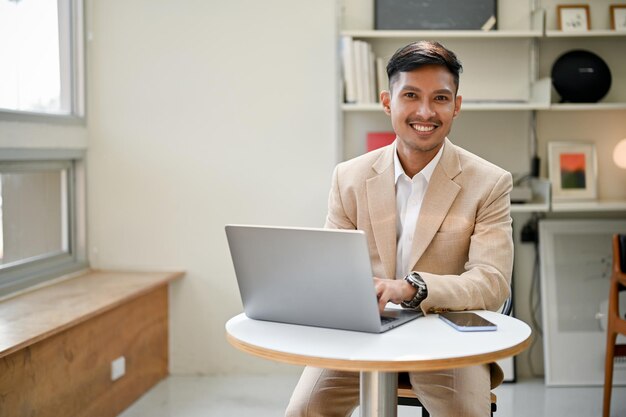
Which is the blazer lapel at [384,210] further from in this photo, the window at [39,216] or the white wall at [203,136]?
the window at [39,216]

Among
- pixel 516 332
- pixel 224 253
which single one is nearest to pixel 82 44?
pixel 224 253

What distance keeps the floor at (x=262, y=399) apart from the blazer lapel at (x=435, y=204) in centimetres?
147

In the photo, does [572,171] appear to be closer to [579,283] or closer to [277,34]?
[579,283]

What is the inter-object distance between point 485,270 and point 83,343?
1.80 meters

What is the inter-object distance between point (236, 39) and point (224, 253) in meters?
1.08

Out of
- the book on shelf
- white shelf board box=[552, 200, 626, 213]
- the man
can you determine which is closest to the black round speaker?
white shelf board box=[552, 200, 626, 213]

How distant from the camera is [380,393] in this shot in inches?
71.2

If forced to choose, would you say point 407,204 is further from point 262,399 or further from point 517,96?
point 517,96

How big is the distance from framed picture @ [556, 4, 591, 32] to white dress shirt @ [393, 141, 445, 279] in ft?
6.08

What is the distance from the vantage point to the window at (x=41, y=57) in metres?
3.44

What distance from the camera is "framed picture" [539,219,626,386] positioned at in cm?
384

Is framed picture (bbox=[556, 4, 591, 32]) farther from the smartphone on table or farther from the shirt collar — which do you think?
the smartphone on table

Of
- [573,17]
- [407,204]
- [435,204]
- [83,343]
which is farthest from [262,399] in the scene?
[573,17]

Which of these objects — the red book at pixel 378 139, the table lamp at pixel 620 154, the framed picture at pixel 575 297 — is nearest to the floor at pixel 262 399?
the framed picture at pixel 575 297
